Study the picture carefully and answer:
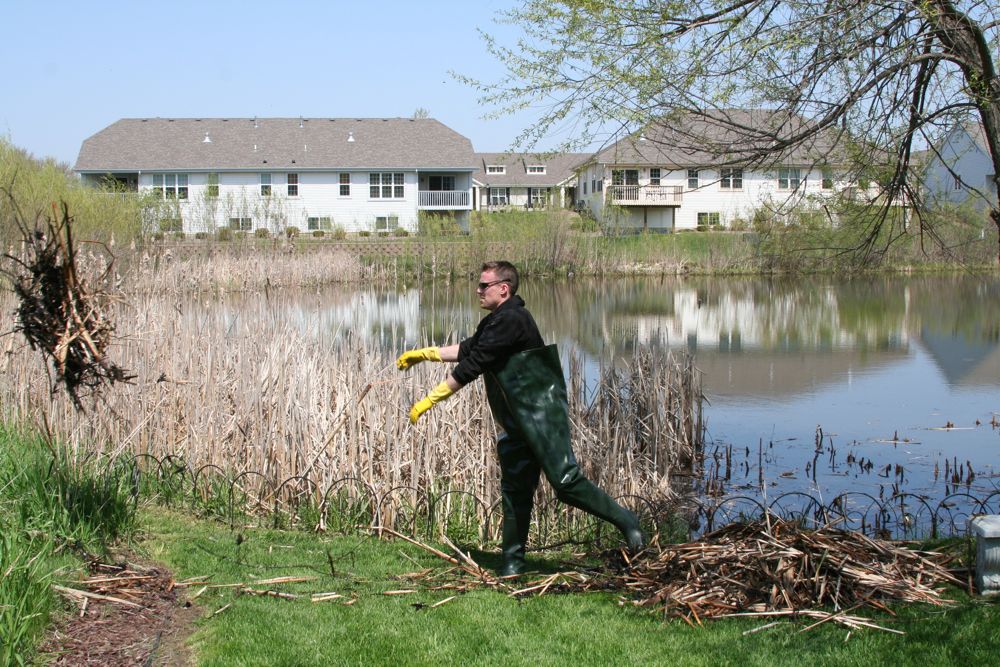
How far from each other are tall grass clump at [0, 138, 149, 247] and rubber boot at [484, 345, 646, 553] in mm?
12942

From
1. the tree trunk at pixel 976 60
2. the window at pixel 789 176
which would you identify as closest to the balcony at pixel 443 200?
the window at pixel 789 176

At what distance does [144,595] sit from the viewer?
5.88 metres

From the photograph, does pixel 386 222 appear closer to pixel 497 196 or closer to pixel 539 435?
pixel 497 196

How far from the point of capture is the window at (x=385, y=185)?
58.7 meters

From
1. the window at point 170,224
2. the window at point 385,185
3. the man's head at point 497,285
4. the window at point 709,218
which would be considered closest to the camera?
the man's head at point 497,285

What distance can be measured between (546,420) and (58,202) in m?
16.9

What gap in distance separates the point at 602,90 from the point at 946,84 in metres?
3.29

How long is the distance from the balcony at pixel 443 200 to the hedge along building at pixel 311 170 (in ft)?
0.19

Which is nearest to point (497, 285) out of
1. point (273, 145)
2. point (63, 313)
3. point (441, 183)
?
point (63, 313)

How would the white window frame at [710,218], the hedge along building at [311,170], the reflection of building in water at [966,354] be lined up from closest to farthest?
the reflection of building in water at [966,354] < the hedge along building at [311,170] < the white window frame at [710,218]

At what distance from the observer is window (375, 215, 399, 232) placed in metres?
57.9

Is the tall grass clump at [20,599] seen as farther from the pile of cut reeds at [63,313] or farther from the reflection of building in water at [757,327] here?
the reflection of building in water at [757,327]

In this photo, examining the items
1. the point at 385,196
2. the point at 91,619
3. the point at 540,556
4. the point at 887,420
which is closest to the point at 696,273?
the point at 385,196

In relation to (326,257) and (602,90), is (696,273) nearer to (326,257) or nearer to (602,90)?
(326,257)
